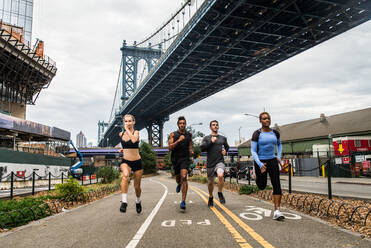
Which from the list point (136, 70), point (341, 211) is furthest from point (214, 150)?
point (136, 70)

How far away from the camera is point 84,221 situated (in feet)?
21.2

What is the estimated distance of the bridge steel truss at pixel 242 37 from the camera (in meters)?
31.6

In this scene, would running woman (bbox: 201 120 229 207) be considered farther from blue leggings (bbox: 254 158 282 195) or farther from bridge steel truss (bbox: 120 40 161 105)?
bridge steel truss (bbox: 120 40 161 105)

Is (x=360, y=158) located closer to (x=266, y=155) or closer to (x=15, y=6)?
(x=266, y=155)

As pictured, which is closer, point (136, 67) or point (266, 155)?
point (266, 155)

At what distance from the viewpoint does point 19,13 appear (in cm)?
4806

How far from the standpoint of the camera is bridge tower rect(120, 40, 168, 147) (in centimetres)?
9134

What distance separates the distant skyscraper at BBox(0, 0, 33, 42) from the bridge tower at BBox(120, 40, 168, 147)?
142ft

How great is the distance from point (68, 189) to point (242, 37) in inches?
1242

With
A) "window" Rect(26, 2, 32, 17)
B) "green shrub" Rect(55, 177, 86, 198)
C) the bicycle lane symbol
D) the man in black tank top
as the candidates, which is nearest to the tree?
"window" Rect(26, 2, 32, 17)

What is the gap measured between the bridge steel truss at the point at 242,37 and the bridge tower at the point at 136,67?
34.1 m

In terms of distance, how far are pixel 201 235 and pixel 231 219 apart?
4.72ft

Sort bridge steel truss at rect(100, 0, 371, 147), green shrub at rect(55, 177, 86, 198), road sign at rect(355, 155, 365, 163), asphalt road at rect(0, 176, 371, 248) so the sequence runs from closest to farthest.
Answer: asphalt road at rect(0, 176, 371, 248)
green shrub at rect(55, 177, 86, 198)
road sign at rect(355, 155, 365, 163)
bridge steel truss at rect(100, 0, 371, 147)

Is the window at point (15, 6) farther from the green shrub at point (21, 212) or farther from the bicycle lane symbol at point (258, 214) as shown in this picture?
the bicycle lane symbol at point (258, 214)
